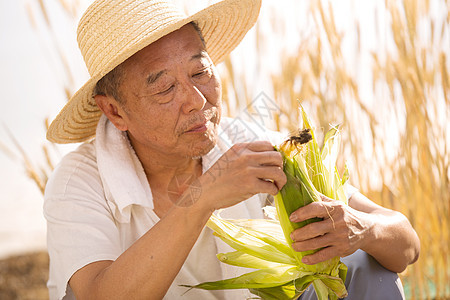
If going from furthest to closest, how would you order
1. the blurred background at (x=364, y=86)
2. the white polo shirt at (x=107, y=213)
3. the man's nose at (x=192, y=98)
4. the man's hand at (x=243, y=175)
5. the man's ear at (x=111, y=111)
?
the blurred background at (x=364, y=86), the man's ear at (x=111, y=111), the white polo shirt at (x=107, y=213), the man's nose at (x=192, y=98), the man's hand at (x=243, y=175)

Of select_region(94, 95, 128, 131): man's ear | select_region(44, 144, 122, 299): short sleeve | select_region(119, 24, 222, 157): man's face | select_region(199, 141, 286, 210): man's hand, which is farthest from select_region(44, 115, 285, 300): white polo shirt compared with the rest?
select_region(199, 141, 286, 210): man's hand

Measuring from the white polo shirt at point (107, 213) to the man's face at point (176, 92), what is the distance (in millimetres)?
246

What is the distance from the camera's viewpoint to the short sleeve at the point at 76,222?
70.2 inches

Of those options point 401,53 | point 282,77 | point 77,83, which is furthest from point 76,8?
point 401,53

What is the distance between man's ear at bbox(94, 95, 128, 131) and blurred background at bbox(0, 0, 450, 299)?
600 millimetres

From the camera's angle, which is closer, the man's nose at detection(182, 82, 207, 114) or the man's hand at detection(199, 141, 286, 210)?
the man's hand at detection(199, 141, 286, 210)

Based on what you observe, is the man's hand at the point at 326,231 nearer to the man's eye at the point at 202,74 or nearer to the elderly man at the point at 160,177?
the elderly man at the point at 160,177

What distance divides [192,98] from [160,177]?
514 millimetres

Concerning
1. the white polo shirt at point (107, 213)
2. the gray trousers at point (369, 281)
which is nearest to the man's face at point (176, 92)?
the white polo shirt at point (107, 213)

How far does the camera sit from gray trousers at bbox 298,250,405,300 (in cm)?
176

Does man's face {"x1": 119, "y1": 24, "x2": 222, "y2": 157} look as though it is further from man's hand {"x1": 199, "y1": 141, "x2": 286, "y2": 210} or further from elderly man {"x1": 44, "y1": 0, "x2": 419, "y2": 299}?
man's hand {"x1": 199, "y1": 141, "x2": 286, "y2": 210}

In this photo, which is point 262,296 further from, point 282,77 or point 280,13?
point 280,13

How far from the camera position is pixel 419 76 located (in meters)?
2.45

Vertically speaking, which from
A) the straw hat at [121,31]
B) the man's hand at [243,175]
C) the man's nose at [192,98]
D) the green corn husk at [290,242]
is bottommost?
the green corn husk at [290,242]
